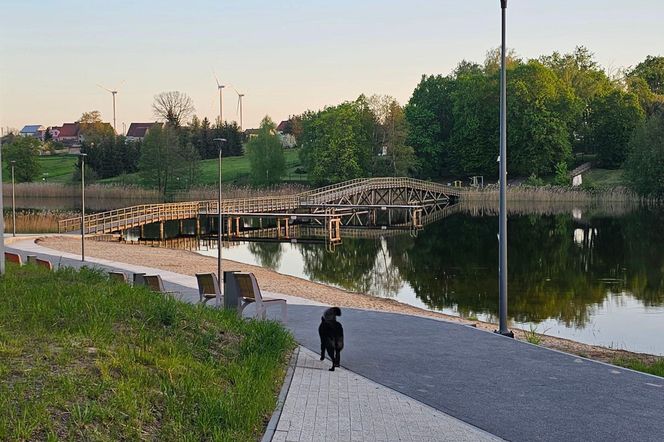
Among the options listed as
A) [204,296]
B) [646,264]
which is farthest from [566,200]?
[204,296]

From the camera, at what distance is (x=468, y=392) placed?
9.08 meters

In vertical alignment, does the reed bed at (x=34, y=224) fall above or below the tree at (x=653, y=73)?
below

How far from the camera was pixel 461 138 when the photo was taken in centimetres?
9250

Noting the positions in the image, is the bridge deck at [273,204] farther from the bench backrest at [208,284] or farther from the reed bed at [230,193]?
the bench backrest at [208,284]

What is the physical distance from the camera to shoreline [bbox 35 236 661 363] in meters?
14.1

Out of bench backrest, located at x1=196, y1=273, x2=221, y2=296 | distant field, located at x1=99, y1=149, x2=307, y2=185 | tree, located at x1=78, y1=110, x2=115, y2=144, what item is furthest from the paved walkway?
tree, located at x1=78, y1=110, x2=115, y2=144

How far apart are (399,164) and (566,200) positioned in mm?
20382

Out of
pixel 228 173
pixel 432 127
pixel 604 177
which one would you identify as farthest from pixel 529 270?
pixel 228 173

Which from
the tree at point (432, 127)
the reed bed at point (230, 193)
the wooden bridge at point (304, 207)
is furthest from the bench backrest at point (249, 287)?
the tree at point (432, 127)

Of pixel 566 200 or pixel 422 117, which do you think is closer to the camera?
pixel 566 200

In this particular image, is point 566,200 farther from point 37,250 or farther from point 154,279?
point 154,279

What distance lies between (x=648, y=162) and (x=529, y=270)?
42.8 metres

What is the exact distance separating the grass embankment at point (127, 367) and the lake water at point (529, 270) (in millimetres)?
10337

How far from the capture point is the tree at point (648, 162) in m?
67.5
